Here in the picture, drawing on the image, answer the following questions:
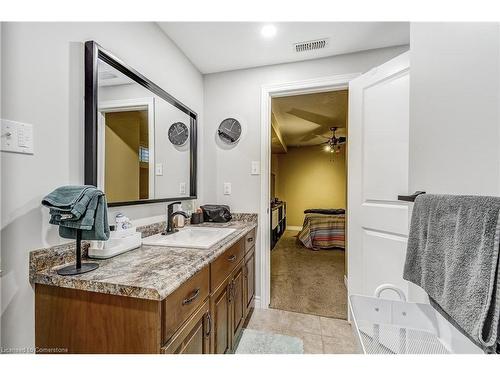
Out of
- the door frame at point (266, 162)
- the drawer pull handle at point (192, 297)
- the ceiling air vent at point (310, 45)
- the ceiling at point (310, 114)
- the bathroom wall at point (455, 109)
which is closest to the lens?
the bathroom wall at point (455, 109)

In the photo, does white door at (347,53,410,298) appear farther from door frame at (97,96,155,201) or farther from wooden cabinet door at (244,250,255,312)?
door frame at (97,96,155,201)

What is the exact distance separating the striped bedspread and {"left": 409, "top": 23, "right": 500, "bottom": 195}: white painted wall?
128 inches

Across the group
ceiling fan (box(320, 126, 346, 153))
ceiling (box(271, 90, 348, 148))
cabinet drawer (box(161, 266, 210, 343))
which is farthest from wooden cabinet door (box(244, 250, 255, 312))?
ceiling fan (box(320, 126, 346, 153))

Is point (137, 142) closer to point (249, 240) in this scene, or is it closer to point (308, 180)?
point (249, 240)

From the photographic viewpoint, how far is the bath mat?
152cm

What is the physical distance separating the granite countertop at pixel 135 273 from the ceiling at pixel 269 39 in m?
1.60

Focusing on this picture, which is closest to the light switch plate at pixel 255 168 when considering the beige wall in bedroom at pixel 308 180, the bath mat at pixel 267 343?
the bath mat at pixel 267 343

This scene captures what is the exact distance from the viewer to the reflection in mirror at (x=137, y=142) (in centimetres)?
116

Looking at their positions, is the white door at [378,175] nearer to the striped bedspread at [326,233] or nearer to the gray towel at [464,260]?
the gray towel at [464,260]

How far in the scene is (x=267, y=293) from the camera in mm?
2117

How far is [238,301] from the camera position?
154 centimetres
